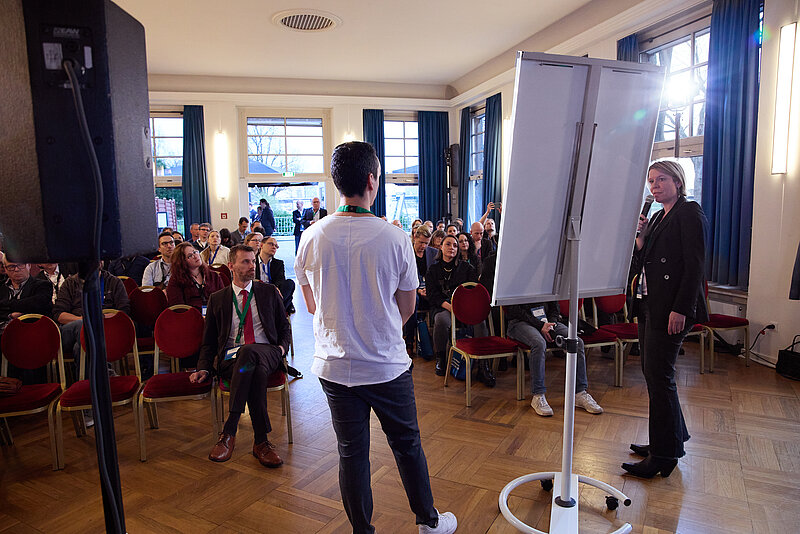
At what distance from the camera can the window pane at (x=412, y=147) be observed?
39.2ft

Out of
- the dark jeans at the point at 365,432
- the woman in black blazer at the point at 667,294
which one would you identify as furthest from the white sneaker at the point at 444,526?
the woman in black blazer at the point at 667,294

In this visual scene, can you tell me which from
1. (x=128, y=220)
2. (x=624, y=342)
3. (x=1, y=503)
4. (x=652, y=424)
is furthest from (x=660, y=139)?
(x=1, y=503)

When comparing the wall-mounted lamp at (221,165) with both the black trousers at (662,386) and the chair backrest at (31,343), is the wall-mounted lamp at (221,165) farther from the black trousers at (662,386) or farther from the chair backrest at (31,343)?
the black trousers at (662,386)

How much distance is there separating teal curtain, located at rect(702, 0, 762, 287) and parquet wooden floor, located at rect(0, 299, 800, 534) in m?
1.63

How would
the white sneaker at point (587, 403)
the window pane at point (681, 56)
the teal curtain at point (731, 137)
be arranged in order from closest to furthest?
the white sneaker at point (587, 403) < the teal curtain at point (731, 137) < the window pane at point (681, 56)

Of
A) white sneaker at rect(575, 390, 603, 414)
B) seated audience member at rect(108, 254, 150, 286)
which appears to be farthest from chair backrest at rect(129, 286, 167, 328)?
white sneaker at rect(575, 390, 603, 414)

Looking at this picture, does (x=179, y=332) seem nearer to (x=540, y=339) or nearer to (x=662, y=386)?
(x=540, y=339)

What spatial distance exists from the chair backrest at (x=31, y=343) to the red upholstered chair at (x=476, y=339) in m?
2.62

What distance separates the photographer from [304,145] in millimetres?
11531

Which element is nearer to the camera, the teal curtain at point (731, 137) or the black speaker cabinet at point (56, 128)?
the black speaker cabinet at point (56, 128)

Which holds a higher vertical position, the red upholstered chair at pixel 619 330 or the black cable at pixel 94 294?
the black cable at pixel 94 294

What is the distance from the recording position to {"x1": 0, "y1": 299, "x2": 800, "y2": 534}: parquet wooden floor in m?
2.26

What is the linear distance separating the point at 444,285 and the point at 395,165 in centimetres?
785

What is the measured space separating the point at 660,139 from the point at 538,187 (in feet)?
16.9
